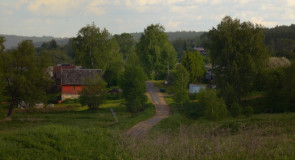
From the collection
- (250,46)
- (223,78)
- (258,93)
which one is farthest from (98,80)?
(258,93)

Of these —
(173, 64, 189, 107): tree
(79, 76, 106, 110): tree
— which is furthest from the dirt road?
(79, 76, 106, 110): tree

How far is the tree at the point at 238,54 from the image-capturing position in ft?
119

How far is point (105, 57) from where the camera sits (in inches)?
2474

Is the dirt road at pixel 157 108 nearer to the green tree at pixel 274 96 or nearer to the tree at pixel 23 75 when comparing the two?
the green tree at pixel 274 96

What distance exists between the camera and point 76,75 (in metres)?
57.2

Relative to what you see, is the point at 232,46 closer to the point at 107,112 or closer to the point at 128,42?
the point at 107,112

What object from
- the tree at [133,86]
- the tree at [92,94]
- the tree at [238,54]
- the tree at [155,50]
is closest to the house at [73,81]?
the tree at [92,94]

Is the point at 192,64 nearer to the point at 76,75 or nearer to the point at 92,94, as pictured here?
the point at 92,94

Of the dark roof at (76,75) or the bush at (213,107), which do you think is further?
the dark roof at (76,75)

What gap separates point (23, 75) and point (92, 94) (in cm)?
1050

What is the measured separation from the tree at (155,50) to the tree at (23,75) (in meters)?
32.0

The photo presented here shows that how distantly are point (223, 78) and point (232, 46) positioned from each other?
4.27 metres

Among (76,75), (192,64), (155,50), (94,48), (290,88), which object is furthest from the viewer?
(155,50)

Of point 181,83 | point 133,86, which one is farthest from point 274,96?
point 133,86
